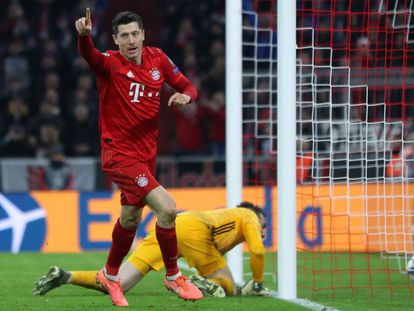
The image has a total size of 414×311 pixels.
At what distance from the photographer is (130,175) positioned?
715cm

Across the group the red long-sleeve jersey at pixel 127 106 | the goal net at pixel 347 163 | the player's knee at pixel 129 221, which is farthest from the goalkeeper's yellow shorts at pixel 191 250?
the red long-sleeve jersey at pixel 127 106

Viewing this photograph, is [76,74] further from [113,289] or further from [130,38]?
[130,38]

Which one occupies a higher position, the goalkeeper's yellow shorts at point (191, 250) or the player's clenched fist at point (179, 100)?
the player's clenched fist at point (179, 100)

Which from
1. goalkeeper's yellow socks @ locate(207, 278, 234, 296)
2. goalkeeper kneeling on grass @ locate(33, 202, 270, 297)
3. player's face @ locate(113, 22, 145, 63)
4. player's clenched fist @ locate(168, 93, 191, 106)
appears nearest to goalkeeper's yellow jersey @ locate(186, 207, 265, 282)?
goalkeeper kneeling on grass @ locate(33, 202, 270, 297)

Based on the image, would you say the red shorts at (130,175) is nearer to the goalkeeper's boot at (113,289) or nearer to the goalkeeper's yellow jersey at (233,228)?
the goalkeeper's boot at (113,289)

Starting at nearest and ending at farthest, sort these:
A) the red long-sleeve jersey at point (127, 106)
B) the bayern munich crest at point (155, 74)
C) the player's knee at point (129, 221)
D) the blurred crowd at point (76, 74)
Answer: the red long-sleeve jersey at point (127, 106) → the bayern munich crest at point (155, 74) → the player's knee at point (129, 221) → the blurred crowd at point (76, 74)

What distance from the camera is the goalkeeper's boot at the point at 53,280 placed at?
8.16 meters

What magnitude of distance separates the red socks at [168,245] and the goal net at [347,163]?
170cm

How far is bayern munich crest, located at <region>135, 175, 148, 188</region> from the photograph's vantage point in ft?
23.4

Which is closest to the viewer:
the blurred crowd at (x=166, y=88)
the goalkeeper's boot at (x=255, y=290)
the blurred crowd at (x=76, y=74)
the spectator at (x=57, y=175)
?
the goalkeeper's boot at (x=255, y=290)

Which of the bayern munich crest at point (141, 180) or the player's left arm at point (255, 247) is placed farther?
the player's left arm at point (255, 247)

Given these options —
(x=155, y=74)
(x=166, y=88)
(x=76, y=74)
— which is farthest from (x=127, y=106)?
(x=76, y=74)

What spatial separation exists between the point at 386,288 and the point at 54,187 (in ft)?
24.0

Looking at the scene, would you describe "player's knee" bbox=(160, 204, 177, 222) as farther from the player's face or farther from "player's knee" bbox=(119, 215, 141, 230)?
the player's face
